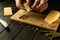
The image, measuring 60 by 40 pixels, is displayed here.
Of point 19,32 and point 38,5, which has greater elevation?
point 38,5

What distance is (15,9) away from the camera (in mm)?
934

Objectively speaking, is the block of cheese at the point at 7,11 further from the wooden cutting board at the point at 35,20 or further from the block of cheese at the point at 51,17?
the block of cheese at the point at 51,17

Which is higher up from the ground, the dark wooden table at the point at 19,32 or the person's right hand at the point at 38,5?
the person's right hand at the point at 38,5

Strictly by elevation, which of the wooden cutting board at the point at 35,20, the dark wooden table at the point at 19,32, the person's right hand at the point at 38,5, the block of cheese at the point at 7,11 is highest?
the person's right hand at the point at 38,5

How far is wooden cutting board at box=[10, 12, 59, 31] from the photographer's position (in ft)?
2.47

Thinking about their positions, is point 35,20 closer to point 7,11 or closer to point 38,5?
point 38,5

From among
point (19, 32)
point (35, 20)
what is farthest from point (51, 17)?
point (19, 32)

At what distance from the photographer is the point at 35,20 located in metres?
0.81

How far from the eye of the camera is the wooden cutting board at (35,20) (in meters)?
0.75

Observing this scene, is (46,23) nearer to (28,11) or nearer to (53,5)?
(28,11)

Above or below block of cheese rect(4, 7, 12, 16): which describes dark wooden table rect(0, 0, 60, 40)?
below

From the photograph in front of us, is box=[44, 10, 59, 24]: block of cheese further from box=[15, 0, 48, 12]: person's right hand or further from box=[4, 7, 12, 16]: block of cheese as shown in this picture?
box=[4, 7, 12, 16]: block of cheese

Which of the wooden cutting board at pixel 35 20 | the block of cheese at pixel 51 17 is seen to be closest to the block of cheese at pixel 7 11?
the wooden cutting board at pixel 35 20

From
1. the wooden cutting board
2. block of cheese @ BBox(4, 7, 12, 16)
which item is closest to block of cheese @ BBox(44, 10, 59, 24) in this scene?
the wooden cutting board
